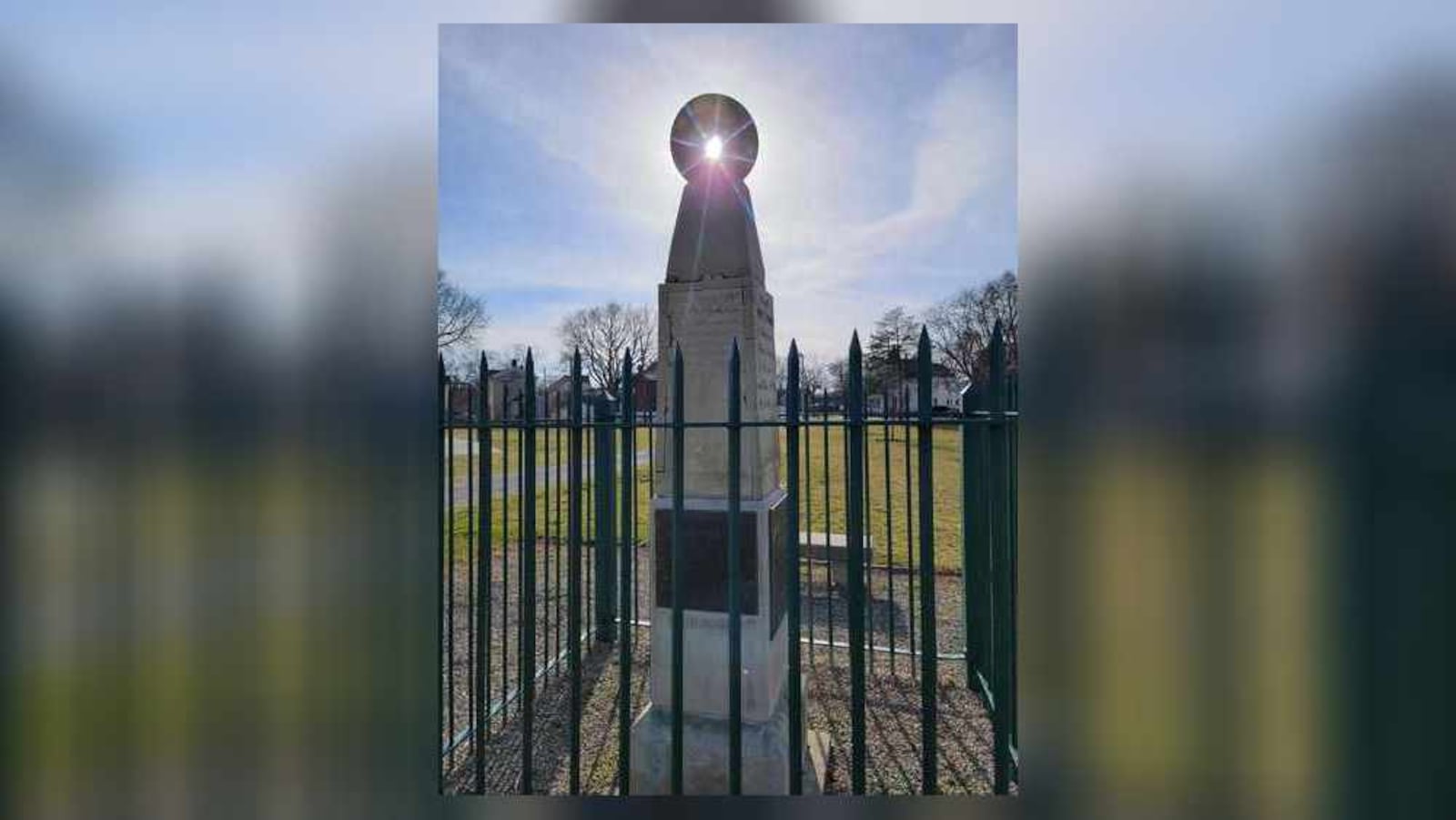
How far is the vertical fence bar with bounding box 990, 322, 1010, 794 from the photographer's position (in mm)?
2084

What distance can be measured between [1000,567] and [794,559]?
0.91 meters

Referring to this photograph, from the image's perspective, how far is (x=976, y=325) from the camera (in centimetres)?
298

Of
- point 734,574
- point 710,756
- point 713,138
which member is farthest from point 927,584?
point 713,138

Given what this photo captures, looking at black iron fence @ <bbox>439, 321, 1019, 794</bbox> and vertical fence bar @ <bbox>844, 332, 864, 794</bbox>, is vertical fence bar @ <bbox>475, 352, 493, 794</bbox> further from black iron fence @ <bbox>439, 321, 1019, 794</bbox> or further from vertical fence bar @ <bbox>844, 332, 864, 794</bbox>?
vertical fence bar @ <bbox>844, 332, 864, 794</bbox>

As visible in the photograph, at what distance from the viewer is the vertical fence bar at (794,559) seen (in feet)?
7.48

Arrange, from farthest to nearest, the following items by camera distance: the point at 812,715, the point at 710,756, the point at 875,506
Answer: the point at 875,506 < the point at 812,715 < the point at 710,756

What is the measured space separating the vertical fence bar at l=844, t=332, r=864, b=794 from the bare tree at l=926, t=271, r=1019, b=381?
562 mm

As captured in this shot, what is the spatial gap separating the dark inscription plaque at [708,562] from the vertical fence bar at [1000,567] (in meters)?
1.29

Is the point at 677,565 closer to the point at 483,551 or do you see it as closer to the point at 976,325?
the point at 483,551

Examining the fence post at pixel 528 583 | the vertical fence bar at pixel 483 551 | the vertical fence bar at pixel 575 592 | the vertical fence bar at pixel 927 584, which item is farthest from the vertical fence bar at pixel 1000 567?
the vertical fence bar at pixel 483 551

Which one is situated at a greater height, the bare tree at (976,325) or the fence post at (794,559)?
the bare tree at (976,325)

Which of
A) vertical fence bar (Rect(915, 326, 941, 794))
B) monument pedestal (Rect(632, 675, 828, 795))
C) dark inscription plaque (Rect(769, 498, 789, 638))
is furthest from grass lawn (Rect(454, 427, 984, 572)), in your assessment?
monument pedestal (Rect(632, 675, 828, 795))

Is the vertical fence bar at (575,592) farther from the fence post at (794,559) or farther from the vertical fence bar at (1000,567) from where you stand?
the vertical fence bar at (1000,567)
